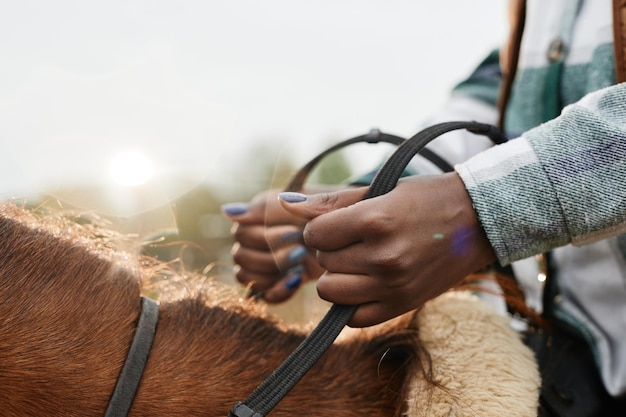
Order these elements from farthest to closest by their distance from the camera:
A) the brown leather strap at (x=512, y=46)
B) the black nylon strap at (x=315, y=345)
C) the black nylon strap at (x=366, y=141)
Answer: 1. the brown leather strap at (x=512, y=46)
2. the black nylon strap at (x=366, y=141)
3. the black nylon strap at (x=315, y=345)

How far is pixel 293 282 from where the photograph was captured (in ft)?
4.64

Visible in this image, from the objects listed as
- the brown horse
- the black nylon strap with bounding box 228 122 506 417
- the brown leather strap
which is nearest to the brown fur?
the brown horse

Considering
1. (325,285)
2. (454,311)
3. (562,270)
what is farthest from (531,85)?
(325,285)

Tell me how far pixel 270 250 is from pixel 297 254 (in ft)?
0.41

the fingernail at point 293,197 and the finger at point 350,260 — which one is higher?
the fingernail at point 293,197

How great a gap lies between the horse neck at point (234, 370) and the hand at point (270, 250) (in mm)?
327

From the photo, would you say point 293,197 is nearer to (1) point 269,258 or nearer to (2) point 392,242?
(2) point 392,242

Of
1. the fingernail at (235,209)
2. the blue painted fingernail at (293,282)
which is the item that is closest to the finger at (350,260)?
the blue painted fingernail at (293,282)

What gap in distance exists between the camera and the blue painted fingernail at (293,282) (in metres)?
1.41

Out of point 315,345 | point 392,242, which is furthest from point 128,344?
point 392,242

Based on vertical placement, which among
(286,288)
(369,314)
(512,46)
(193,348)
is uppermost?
(512,46)

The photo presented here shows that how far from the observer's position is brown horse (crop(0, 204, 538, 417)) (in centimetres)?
80

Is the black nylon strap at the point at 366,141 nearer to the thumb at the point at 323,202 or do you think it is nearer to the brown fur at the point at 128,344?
the thumb at the point at 323,202

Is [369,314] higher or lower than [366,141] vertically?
lower
